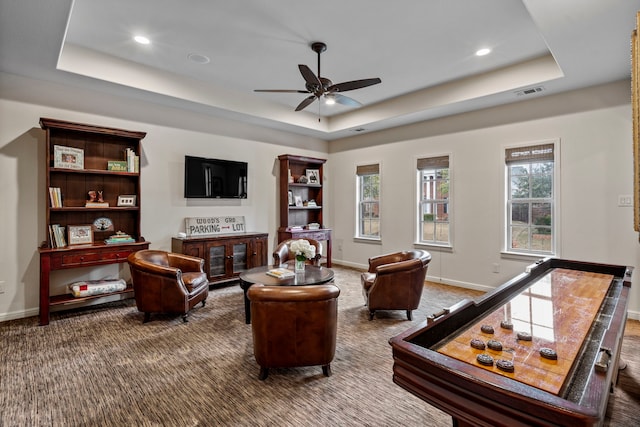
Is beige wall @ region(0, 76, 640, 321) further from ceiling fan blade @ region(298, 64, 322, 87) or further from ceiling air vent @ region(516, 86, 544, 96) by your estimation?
ceiling fan blade @ region(298, 64, 322, 87)

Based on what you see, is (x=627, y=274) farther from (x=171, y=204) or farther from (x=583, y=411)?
(x=171, y=204)

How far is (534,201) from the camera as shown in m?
4.61

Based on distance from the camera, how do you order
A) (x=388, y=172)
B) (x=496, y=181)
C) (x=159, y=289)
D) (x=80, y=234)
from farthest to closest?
(x=388, y=172)
(x=496, y=181)
(x=80, y=234)
(x=159, y=289)

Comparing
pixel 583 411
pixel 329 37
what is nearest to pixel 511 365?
pixel 583 411

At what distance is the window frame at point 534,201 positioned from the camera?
4.32 m

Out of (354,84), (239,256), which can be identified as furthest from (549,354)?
(239,256)

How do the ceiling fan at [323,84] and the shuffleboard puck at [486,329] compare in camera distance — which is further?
the ceiling fan at [323,84]

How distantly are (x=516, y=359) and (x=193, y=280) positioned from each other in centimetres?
348

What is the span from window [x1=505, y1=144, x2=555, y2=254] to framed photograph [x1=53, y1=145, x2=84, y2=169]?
5.80 m

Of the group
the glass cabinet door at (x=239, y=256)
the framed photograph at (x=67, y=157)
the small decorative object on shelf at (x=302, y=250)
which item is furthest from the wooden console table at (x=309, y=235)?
the framed photograph at (x=67, y=157)

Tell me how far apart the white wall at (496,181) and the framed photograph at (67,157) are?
4.67m

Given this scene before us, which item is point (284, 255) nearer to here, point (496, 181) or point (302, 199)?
point (302, 199)

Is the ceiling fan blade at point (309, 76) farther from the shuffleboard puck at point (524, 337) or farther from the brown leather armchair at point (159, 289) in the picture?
the shuffleboard puck at point (524, 337)

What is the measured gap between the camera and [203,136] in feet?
17.5
